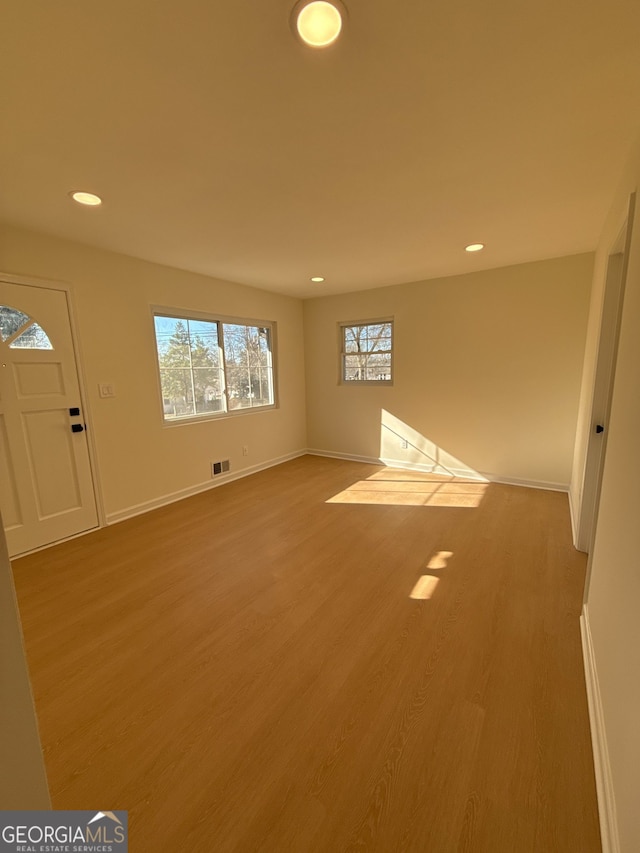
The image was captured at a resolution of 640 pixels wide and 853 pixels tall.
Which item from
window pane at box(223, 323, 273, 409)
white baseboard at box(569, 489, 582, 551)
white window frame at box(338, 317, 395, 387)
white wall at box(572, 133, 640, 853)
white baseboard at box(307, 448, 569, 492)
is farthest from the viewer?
white window frame at box(338, 317, 395, 387)

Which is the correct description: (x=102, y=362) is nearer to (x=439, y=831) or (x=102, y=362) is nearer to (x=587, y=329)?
(x=439, y=831)

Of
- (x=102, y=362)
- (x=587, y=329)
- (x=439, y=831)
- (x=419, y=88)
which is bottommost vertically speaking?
(x=439, y=831)

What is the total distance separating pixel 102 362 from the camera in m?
3.02

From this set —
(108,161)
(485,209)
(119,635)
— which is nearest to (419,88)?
(485,209)

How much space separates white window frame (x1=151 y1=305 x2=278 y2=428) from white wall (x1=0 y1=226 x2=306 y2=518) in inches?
2.2

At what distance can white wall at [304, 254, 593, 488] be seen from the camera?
11.4 feet

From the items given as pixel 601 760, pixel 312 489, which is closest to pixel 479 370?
pixel 312 489

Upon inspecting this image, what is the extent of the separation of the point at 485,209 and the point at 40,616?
3.81 metres

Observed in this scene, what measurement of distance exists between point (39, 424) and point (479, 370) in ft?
14.3

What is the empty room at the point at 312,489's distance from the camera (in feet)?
3.47

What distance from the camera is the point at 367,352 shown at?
4.80 m
